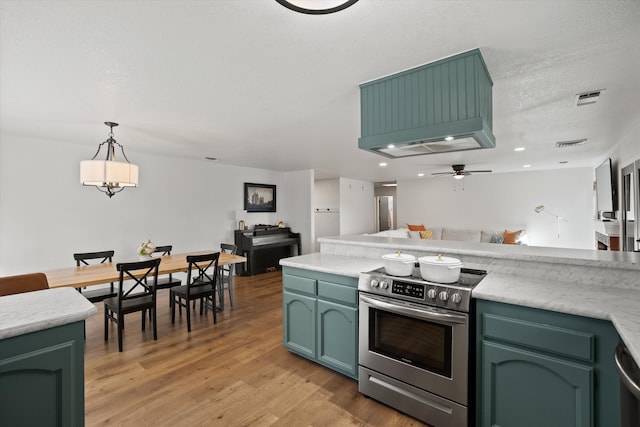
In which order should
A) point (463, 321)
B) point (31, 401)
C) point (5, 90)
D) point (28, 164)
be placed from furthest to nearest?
point (28, 164) → point (5, 90) → point (463, 321) → point (31, 401)

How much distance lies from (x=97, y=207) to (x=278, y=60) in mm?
4172

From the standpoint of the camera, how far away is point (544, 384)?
1539mm

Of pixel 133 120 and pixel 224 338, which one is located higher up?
pixel 133 120

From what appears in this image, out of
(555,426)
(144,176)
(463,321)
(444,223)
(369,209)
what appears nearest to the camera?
(555,426)

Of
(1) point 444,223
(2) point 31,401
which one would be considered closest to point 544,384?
(2) point 31,401

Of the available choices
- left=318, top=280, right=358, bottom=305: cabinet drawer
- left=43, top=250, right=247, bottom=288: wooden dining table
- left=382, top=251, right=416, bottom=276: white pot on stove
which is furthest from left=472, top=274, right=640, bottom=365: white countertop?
left=43, top=250, right=247, bottom=288: wooden dining table

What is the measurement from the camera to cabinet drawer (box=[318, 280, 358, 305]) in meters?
2.28

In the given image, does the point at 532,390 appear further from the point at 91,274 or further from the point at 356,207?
the point at 356,207

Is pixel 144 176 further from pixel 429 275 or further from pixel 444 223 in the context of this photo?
pixel 444 223

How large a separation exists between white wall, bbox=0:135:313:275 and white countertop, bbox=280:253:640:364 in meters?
4.14

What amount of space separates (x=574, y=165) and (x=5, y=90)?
9.04 meters

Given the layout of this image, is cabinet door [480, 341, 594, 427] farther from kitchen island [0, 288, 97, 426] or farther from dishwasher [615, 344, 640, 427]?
kitchen island [0, 288, 97, 426]

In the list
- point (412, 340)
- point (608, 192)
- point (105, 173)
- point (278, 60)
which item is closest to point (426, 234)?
point (608, 192)

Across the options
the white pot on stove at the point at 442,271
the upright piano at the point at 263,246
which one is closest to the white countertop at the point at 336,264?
the white pot on stove at the point at 442,271
